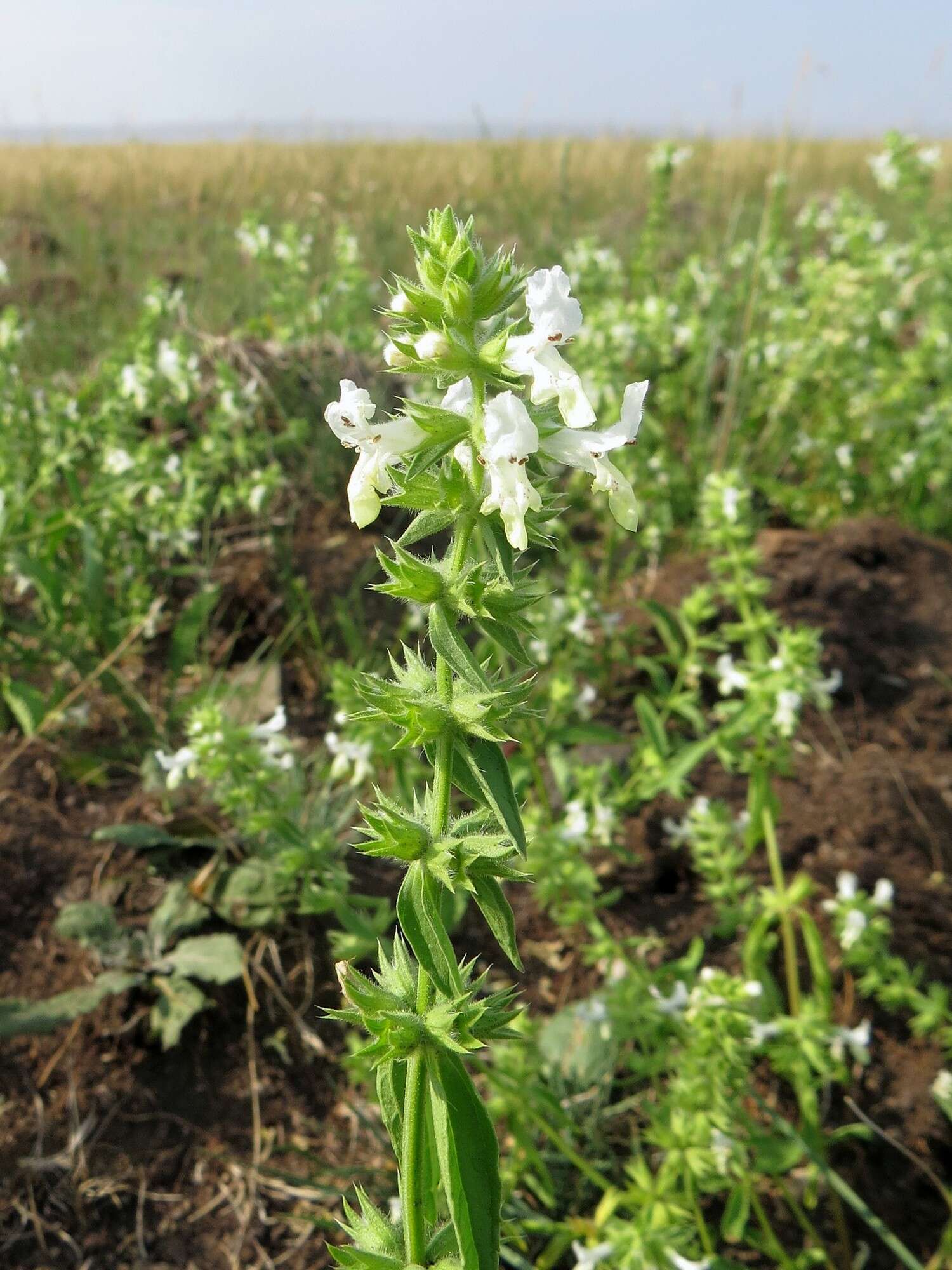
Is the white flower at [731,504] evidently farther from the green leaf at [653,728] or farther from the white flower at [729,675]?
the green leaf at [653,728]

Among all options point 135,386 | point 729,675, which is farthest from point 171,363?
point 729,675

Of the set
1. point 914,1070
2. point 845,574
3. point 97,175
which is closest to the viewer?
point 914,1070

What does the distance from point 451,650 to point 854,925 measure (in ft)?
5.18

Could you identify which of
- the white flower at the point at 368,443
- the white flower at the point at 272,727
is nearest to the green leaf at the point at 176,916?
the white flower at the point at 272,727

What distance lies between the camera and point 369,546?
3.71 metres


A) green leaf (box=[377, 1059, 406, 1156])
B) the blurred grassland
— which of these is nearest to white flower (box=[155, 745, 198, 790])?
green leaf (box=[377, 1059, 406, 1156])

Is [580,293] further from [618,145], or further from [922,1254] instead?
[618,145]

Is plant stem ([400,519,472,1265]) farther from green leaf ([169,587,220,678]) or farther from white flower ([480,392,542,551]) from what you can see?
green leaf ([169,587,220,678])

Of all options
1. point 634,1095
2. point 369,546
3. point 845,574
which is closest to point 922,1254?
point 634,1095

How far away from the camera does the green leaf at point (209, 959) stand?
2168mm

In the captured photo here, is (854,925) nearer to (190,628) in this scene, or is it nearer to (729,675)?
(729,675)

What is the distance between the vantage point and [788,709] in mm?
2096

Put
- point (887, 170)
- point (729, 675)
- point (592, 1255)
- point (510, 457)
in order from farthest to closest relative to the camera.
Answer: point (887, 170)
point (729, 675)
point (592, 1255)
point (510, 457)

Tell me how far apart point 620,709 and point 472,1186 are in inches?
94.5
